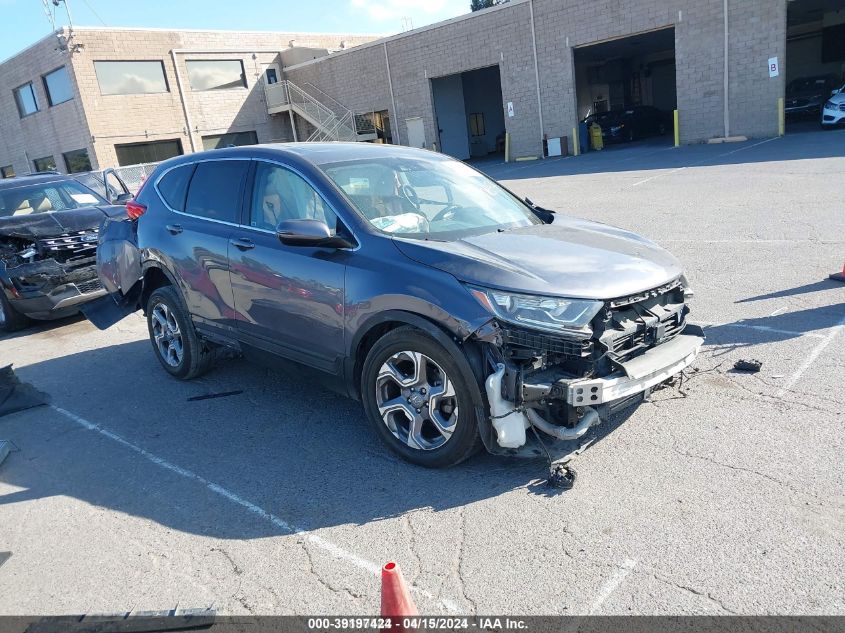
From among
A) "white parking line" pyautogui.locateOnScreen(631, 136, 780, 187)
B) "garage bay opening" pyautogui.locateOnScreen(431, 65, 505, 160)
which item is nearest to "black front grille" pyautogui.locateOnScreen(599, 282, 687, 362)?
"white parking line" pyautogui.locateOnScreen(631, 136, 780, 187)

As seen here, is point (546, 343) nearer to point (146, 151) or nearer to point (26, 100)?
point (146, 151)

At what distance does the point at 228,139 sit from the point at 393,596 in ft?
123

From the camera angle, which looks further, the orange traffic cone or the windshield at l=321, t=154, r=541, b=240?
the windshield at l=321, t=154, r=541, b=240

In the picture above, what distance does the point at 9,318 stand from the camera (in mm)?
8586

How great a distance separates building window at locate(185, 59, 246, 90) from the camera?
34.5 meters

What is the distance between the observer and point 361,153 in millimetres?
5023

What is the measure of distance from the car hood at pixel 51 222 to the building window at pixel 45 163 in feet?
102

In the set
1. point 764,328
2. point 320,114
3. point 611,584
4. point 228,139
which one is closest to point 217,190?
point 611,584

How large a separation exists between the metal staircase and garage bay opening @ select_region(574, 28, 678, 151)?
11263 mm

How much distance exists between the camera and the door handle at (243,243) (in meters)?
4.87

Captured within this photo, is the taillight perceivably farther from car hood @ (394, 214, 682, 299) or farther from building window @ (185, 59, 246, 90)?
building window @ (185, 59, 246, 90)

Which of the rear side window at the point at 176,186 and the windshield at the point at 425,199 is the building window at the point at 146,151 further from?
the windshield at the point at 425,199

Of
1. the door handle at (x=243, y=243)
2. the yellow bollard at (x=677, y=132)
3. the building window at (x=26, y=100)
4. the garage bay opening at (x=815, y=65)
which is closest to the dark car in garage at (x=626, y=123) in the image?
the yellow bollard at (x=677, y=132)

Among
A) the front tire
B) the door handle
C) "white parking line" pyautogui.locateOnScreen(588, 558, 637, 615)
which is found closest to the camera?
"white parking line" pyautogui.locateOnScreen(588, 558, 637, 615)
